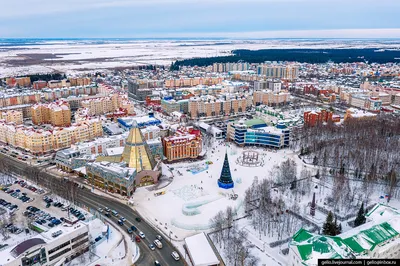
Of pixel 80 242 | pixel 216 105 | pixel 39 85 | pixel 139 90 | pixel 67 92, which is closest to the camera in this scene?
pixel 80 242

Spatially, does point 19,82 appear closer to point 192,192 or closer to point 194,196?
point 192,192

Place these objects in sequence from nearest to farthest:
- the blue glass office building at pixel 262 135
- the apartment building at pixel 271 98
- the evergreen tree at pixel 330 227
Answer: the evergreen tree at pixel 330 227, the blue glass office building at pixel 262 135, the apartment building at pixel 271 98

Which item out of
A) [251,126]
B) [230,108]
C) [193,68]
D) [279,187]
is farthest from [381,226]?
[193,68]

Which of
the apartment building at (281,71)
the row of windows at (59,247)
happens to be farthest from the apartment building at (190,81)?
the row of windows at (59,247)

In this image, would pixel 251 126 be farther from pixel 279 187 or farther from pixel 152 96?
pixel 152 96

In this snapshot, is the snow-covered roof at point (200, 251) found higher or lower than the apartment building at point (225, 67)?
lower

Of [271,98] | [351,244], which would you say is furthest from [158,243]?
[271,98]

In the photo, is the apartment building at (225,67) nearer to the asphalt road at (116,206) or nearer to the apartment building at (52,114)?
the apartment building at (52,114)
